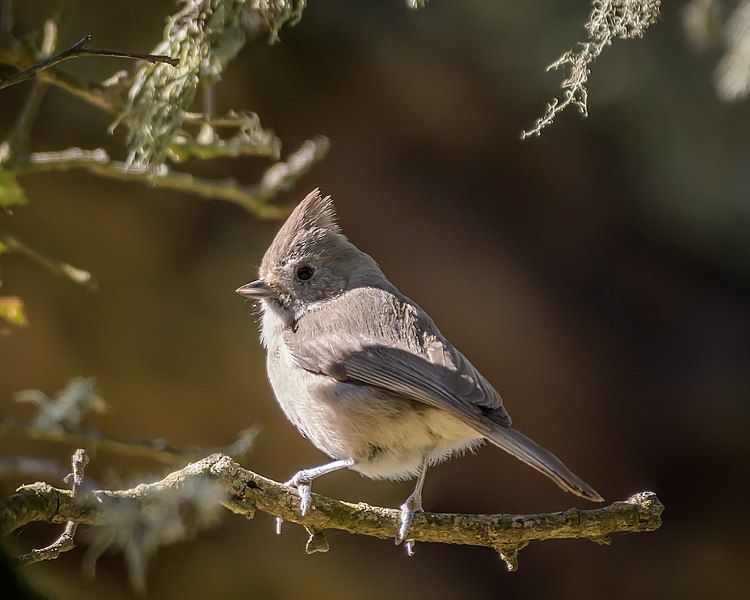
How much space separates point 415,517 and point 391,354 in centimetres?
63

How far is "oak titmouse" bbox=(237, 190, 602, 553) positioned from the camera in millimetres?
2740

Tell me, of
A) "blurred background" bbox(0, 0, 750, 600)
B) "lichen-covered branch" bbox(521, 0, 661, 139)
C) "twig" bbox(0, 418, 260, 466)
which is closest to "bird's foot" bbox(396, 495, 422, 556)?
"twig" bbox(0, 418, 260, 466)

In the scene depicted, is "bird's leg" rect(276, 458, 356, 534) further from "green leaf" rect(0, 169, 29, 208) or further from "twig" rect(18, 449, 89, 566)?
"green leaf" rect(0, 169, 29, 208)

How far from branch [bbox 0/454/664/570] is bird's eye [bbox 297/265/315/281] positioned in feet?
3.67

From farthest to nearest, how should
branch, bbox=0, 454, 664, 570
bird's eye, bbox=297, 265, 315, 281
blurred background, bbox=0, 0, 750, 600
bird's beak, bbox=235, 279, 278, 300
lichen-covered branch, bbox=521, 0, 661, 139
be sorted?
1. blurred background, bbox=0, 0, 750, 600
2. bird's eye, bbox=297, 265, 315, 281
3. bird's beak, bbox=235, 279, 278, 300
4. branch, bbox=0, 454, 664, 570
5. lichen-covered branch, bbox=521, 0, 661, 139

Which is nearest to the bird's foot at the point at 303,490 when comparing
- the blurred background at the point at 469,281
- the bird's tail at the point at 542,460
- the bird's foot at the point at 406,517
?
the bird's foot at the point at 406,517

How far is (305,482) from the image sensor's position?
2.56m

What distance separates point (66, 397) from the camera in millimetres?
2861

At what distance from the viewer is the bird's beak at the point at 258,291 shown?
128 inches

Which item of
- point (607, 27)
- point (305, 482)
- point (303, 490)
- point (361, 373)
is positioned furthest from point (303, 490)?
point (607, 27)

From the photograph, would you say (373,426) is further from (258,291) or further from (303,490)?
(258,291)

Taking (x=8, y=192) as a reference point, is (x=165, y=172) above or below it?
above

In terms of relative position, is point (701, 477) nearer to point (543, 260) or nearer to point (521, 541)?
point (543, 260)

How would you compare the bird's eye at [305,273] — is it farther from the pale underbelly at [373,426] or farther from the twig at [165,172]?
the pale underbelly at [373,426]
